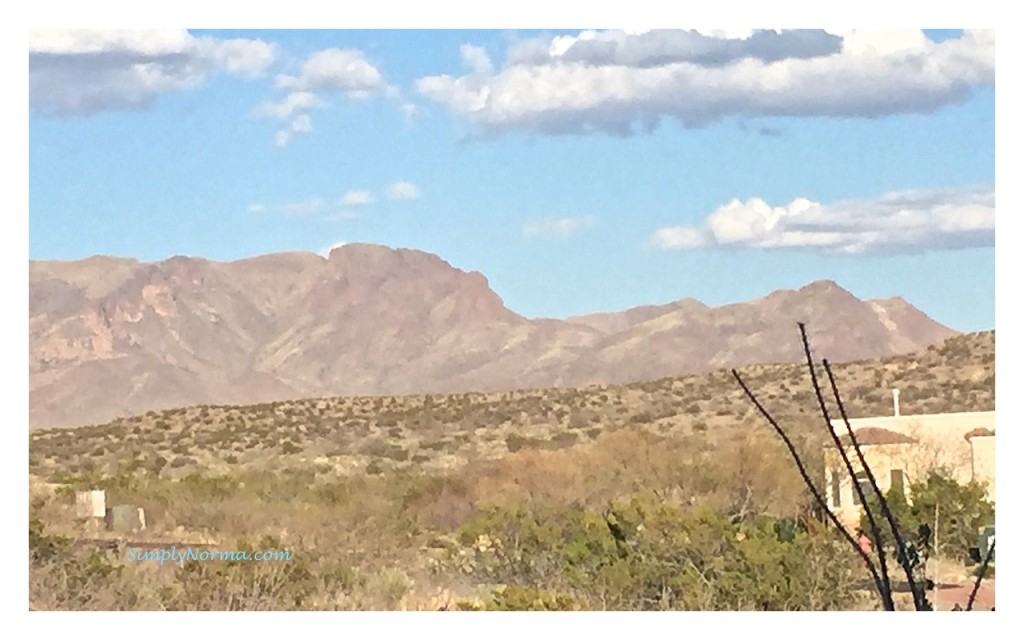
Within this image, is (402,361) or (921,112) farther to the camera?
(402,361)

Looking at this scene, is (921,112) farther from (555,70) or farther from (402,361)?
(402,361)

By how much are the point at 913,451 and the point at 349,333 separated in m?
3.57

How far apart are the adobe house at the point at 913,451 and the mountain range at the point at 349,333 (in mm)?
506

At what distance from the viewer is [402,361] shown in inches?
328

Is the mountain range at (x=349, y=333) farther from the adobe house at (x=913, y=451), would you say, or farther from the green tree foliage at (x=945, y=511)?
the green tree foliage at (x=945, y=511)

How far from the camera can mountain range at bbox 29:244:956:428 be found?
7.90m

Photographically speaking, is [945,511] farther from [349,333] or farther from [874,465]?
[349,333]

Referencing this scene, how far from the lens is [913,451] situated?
8.13 m

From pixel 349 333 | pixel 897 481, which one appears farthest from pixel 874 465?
pixel 349 333

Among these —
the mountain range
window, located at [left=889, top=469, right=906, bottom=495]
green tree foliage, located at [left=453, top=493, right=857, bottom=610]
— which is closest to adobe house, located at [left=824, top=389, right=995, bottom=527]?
window, located at [left=889, top=469, right=906, bottom=495]

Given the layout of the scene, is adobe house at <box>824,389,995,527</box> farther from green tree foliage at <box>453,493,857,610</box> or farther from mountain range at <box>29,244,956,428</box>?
mountain range at <box>29,244,956,428</box>
